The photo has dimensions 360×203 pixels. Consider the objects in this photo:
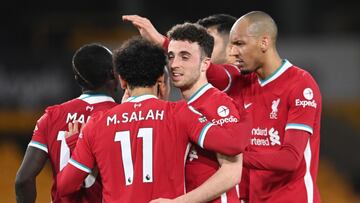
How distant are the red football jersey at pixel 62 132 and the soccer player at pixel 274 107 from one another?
2.44ft

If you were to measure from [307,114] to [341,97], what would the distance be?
35.0 feet

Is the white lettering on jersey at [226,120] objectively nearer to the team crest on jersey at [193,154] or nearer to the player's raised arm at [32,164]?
the team crest on jersey at [193,154]

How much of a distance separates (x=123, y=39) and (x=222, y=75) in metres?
9.76

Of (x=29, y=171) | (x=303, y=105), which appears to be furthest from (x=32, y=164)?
(x=303, y=105)

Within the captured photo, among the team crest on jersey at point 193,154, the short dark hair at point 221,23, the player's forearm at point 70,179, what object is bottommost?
the player's forearm at point 70,179

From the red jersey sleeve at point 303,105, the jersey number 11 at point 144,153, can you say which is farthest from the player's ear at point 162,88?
the red jersey sleeve at point 303,105

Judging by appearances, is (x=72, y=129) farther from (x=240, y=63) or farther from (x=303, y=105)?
(x=303, y=105)

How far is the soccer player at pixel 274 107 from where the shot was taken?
4.71 m

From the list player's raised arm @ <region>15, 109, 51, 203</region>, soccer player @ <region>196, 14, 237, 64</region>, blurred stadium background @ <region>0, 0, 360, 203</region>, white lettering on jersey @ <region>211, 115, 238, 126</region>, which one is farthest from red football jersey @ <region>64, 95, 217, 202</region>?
blurred stadium background @ <region>0, 0, 360, 203</region>

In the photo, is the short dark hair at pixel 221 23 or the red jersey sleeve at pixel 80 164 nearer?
the red jersey sleeve at pixel 80 164

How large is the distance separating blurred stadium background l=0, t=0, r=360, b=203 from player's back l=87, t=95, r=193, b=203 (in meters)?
7.22

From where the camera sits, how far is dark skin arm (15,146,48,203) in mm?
4621

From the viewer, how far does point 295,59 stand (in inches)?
579

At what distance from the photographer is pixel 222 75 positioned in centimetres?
483
